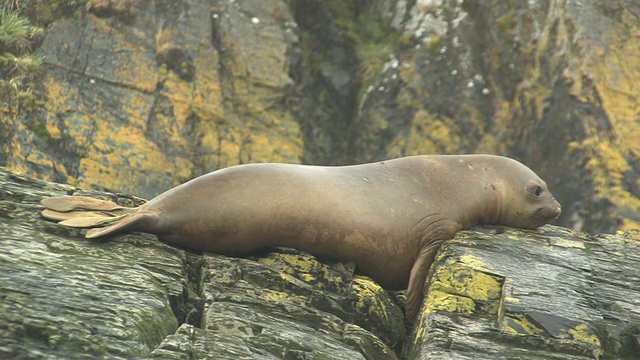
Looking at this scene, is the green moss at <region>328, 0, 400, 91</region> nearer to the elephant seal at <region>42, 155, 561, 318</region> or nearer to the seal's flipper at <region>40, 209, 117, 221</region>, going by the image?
the elephant seal at <region>42, 155, 561, 318</region>

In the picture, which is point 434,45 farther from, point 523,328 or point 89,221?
point 523,328

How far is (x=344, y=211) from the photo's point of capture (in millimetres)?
6727

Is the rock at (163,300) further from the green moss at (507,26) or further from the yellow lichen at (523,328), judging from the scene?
the green moss at (507,26)

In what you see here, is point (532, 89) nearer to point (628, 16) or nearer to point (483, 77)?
point (483, 77)

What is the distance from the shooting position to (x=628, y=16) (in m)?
12.8

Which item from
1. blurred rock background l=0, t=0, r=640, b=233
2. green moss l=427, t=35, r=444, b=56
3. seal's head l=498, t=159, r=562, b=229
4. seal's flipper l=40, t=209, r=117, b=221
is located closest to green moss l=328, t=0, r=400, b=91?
blurred rock background l=0, t=0, r=640, b=233

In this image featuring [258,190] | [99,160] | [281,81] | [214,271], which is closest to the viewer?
[214,271]

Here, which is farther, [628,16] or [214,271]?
[628,16]

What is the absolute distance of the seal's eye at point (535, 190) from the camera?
7.76 metres

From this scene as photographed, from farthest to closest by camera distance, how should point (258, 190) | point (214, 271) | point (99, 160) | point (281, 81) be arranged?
1. point (281, 81)
2. point (99, 160)
3. point (258, 190)
4. point (214, 271)

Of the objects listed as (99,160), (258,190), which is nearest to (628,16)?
(99,160)

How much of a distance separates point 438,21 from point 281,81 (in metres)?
2.34

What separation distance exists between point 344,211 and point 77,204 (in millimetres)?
1755

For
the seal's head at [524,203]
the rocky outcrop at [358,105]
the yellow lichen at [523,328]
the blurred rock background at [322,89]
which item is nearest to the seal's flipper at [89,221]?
the rocky outcrop at [358,105]
